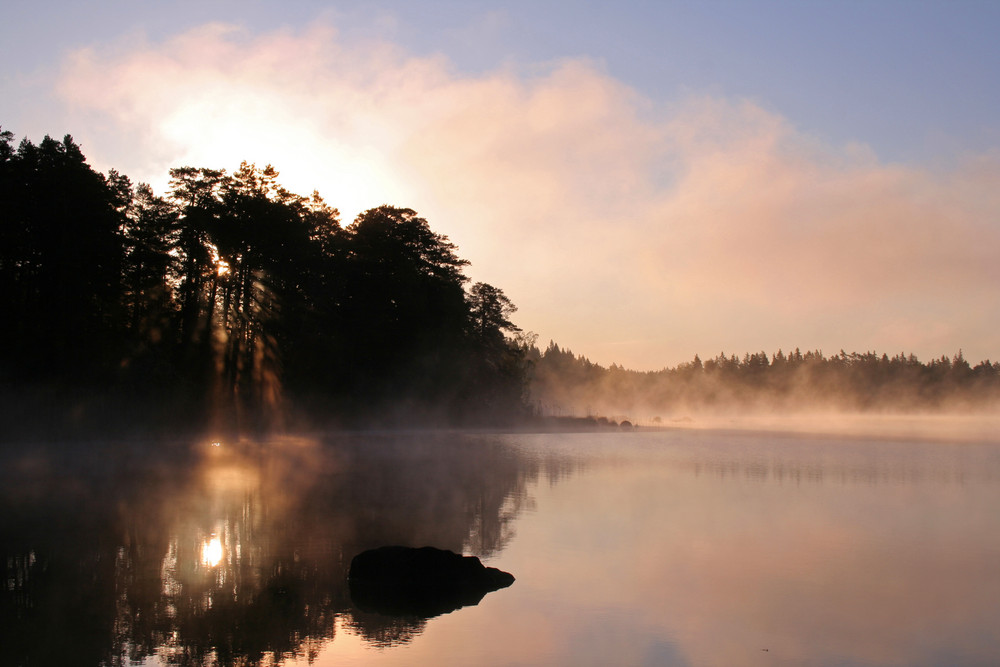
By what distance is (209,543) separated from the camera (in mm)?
14352

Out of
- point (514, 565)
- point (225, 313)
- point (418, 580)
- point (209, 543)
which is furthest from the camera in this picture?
point (225, 313)

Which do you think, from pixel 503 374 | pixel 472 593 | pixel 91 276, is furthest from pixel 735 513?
pixel 503 374

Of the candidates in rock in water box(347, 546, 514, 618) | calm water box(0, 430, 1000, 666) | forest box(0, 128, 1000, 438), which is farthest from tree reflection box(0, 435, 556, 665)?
forest box(0, 128, 1000, 438)

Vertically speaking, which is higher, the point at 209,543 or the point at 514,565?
the point at 209,543

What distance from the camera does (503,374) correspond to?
80.5m

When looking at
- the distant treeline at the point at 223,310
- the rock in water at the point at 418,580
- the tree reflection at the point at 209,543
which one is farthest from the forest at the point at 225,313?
the rock in water at the point at 418,580

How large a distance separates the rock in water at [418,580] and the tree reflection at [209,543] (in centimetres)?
44

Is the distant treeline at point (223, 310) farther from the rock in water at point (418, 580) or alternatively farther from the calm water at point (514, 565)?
the rock in water at point (418, 580)

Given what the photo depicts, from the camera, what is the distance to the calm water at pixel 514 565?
9.09 meters

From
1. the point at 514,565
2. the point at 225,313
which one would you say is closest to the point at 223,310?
the point at 225,313

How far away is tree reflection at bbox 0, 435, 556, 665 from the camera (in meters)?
8.95

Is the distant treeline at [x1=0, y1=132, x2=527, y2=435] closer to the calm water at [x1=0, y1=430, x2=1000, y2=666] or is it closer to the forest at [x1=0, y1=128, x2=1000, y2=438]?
the forest at [x1=0, y1=128, x2=1000, y2=438]

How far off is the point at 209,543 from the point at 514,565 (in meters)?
5.65

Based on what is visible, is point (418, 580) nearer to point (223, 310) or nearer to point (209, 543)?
point (209, 543)
